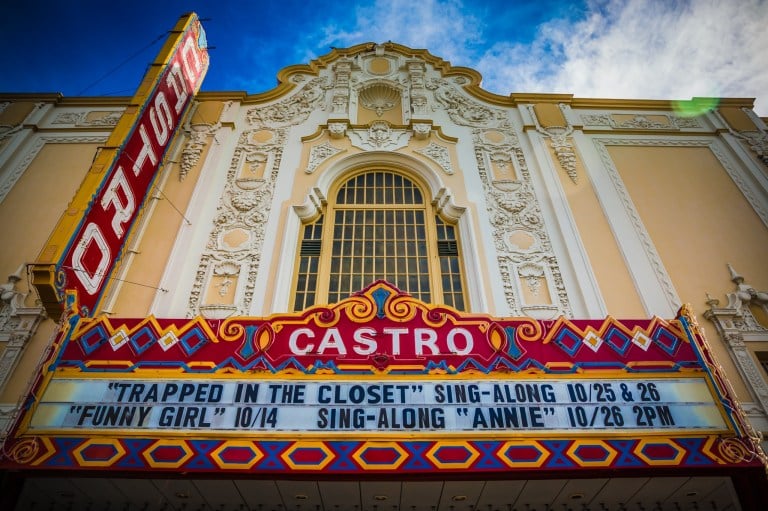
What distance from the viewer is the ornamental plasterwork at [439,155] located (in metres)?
10.8

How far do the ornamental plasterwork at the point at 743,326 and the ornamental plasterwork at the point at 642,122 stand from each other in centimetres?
465

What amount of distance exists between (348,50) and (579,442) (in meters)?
12.2

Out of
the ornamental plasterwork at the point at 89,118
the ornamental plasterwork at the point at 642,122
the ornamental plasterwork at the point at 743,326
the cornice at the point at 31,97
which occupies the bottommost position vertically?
the ornamental plasterwork at the point at 743,326

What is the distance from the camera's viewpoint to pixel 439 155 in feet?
36.3

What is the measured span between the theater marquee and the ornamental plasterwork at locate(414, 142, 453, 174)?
17.5 ft

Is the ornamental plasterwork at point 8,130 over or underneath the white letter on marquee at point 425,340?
over

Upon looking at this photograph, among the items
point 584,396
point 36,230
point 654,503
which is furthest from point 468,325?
point 36,230

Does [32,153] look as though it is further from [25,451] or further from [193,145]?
[25,451]

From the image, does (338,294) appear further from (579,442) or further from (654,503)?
(654,503)

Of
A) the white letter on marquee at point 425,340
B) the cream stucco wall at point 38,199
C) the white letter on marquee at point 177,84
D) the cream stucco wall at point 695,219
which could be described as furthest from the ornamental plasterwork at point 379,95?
the white letter on marquee at point 425,340

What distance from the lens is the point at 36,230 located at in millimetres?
9383

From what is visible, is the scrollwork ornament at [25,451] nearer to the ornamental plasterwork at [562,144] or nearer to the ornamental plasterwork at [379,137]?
the ornamental plasterwork at [379,137]

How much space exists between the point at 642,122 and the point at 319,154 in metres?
8.15

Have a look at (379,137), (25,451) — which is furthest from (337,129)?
(25,451)
